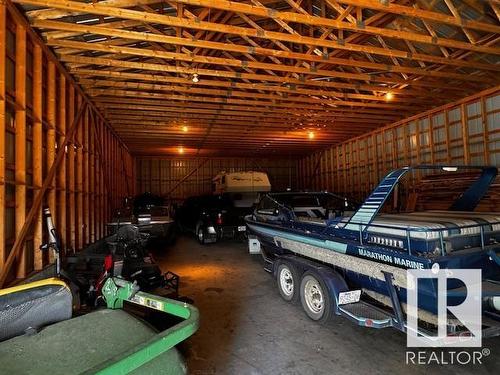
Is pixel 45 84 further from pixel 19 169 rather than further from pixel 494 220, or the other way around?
pixel 494 220

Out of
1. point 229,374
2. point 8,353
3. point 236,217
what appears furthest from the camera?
point 236,217

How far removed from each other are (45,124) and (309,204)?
5.39 metres

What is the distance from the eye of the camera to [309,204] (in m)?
6.82

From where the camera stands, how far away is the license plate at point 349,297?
140 inches

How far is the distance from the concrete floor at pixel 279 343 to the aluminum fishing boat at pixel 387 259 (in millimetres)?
326

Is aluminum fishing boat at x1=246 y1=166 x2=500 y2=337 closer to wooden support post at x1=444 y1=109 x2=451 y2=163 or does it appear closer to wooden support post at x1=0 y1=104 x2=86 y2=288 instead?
wooden support post at x1=0 y1=104 x2=86 y2=288

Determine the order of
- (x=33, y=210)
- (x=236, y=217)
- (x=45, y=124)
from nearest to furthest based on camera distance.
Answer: (x=33, y=210) < (x=45, y=124) < (x=236, y=217)

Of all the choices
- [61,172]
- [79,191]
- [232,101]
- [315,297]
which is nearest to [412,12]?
[315,297]

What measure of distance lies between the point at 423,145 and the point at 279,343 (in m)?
9.25

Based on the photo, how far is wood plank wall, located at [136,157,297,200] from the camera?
1903 cm

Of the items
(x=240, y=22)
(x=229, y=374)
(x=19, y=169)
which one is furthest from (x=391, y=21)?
(x=19, y=169)

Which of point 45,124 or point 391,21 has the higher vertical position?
point 391,21

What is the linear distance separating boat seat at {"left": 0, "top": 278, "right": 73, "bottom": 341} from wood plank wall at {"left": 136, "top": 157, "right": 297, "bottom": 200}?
1725cm

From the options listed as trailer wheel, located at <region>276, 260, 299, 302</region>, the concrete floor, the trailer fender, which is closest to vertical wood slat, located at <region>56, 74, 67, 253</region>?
the concrete floor
